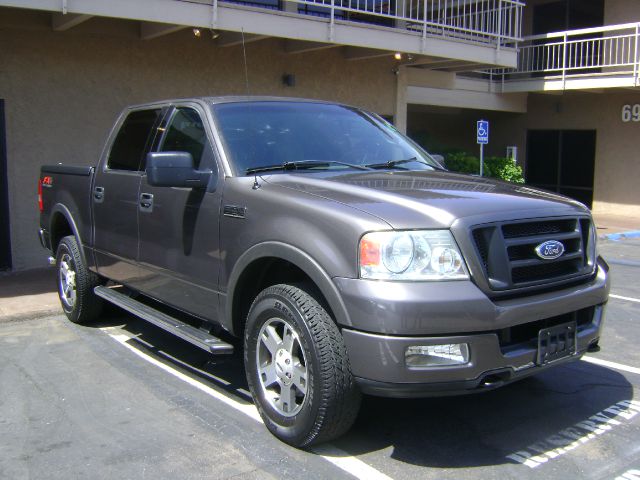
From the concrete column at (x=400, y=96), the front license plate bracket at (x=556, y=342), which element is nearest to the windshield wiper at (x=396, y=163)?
the front license plate bracket at (x=556, y=342)

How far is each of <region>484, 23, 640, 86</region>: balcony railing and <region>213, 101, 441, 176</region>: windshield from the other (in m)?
12.4

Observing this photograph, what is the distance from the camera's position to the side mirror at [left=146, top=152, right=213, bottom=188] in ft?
13.8

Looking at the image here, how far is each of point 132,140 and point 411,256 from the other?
3283 millimetres

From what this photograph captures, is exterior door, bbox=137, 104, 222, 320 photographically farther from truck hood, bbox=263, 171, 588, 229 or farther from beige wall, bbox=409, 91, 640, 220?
beige wall, bbox=409, 91, 640, 220

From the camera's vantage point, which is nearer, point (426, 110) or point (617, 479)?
point (617, 479)

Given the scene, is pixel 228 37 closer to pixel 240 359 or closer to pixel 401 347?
pixel 240 359

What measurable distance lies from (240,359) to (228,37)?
636 cm

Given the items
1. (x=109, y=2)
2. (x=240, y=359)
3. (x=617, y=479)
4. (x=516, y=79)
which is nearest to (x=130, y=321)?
(x=240, y=359)

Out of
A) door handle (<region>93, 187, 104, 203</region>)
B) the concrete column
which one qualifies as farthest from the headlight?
the concrete column

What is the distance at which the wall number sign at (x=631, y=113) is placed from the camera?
1722 cm

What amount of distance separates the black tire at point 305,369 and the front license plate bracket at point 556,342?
1.00 m

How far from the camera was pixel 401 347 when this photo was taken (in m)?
3.20

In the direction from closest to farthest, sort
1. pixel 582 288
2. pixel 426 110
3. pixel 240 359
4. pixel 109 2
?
pixel 582 288 → pixel 240 359 → pixel 109 2 → pixel 426 110

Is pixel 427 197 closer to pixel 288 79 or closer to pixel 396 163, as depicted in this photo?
pixel 396 163
